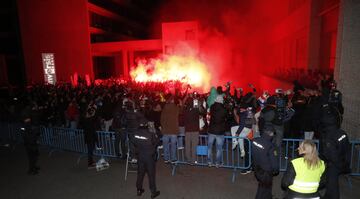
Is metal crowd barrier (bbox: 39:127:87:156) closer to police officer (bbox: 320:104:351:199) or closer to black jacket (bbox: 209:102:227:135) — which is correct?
black jacket (bbox: 209:102:227:135)

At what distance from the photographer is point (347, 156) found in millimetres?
4781

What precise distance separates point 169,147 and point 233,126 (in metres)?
2.01

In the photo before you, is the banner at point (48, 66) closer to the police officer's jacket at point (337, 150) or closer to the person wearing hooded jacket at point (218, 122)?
the person wearing hooded jacket at point (218, 122)

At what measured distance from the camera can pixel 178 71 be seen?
26.6 metres

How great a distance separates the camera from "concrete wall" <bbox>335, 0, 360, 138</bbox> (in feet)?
27.0

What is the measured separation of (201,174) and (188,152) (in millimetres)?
717

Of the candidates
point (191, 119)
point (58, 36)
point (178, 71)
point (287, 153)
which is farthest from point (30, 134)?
point (58, 36)

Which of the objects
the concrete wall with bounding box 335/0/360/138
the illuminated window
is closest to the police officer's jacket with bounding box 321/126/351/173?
the concrete wall with bounding box 335/0/360/138

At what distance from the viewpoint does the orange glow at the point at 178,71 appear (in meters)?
26.2

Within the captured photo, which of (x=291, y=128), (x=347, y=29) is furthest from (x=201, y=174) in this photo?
(x=347, y=29)

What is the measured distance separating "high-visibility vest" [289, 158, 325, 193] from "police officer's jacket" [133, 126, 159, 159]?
2.83 meters

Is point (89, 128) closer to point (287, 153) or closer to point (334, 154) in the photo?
point (287, 153)

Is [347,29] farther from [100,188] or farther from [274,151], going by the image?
[100,188]

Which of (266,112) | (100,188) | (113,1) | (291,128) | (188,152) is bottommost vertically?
(100,188)
